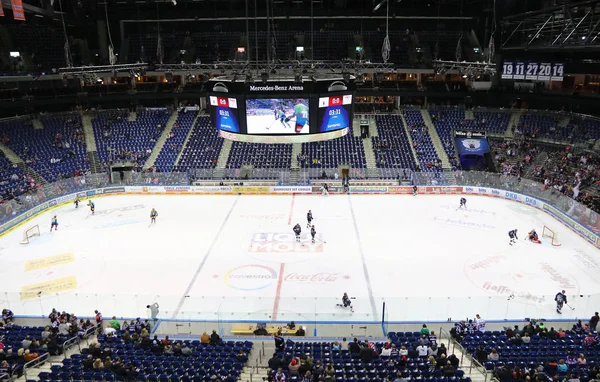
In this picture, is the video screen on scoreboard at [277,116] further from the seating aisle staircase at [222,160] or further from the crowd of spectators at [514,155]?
the crowd of spectators at [514,155]

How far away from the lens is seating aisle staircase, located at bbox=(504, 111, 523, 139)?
144 ft

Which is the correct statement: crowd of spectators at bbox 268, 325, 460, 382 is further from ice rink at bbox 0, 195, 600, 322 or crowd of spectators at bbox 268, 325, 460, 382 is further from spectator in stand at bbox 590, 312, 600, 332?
spectator in stand at bbox 590, 312, 600, 332

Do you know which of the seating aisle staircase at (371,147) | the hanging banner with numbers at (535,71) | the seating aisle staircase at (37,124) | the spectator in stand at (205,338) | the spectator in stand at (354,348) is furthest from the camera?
the seating aisle staircase at (37,124)

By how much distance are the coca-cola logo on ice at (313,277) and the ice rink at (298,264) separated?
48mm

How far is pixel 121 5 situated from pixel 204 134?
1719cm

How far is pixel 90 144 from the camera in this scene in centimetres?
4334

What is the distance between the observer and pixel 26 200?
3162 cm

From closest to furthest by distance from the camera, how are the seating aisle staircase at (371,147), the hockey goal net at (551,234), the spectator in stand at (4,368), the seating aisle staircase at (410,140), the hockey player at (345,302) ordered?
the spectator in stand at (4,368) < the hockey player at (345,302) < the hockey goal net at (551,234) < the seating aisle staircase at (371,147) < the seating aisle staircase at (410,140)

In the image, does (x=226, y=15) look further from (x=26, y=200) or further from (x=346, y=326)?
(x=346, y=326)

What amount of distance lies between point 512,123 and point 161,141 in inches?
1328

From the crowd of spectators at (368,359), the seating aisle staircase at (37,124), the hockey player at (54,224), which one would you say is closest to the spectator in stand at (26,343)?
the crowd of spectators at (368,359)

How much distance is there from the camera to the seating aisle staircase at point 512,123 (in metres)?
44.0

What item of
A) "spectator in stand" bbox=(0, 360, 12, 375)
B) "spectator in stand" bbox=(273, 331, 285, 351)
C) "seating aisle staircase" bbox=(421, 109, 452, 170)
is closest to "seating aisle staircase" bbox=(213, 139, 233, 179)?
"seating aisle staircase" bbox=(421, 109, 452, 170)

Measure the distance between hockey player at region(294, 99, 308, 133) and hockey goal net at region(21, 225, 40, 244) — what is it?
1745cm
